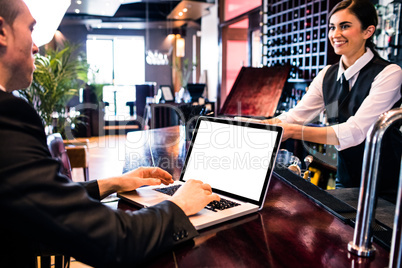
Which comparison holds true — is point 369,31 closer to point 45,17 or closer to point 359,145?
point 359,145

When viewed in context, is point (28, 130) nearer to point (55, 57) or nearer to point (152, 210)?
point (152, 210)

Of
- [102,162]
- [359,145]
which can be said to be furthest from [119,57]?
[359,145]

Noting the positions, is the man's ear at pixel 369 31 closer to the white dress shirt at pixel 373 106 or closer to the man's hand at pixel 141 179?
the white dress shirt at pixel 373 106

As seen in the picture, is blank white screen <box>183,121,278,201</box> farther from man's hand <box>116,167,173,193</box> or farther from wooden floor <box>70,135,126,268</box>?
wooden floor <box>70,135,126,268</box>

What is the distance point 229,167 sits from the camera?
1317 millimetres

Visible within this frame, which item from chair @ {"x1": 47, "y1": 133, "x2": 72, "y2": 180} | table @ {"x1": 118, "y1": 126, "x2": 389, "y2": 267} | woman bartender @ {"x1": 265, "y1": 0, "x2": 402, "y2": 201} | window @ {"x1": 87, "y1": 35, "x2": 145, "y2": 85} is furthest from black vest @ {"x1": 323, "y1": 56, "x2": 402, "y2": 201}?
window @ {"x1": 87, "y1": 35, "x2": 145, "y2": 85}

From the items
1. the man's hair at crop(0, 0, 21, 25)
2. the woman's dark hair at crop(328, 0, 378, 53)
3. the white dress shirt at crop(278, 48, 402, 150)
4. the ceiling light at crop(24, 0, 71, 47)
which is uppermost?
the ceiling light at crop(24, 0, 71, 47)

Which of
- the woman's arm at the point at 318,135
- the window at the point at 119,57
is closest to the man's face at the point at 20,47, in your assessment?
the woman's arm at the point at 318,135

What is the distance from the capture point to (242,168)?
1.28m

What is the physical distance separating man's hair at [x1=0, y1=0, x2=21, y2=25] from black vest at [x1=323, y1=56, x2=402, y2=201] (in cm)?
174

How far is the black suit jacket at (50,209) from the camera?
72cm

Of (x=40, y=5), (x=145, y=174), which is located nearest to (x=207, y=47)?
(x=40, y=5)

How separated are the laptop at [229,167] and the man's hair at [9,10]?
64 centimetres

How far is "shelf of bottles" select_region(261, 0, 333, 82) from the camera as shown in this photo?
3918 millimetres
